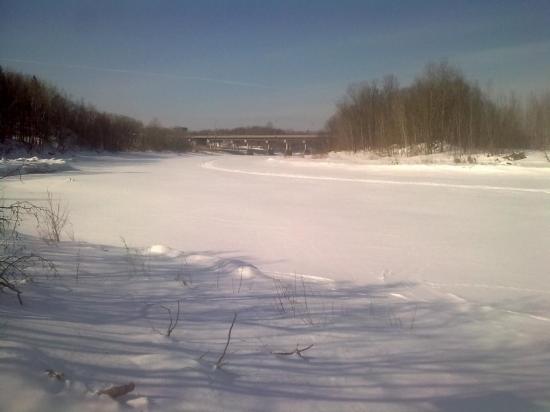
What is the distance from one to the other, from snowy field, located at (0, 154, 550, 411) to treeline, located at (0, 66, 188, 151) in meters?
37.6

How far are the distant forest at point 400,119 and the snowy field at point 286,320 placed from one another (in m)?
32.0

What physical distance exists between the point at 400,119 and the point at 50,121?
140ft

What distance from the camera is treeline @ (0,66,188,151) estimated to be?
37.3 meters

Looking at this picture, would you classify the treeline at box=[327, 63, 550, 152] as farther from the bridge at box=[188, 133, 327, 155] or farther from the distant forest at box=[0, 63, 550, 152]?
the bridge at box=[188, 133, 327, 155]

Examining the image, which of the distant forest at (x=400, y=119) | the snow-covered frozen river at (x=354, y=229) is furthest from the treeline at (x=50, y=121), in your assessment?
the snow-covered frozen river at (x=354, y=229)

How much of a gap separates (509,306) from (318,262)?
2.88 metres

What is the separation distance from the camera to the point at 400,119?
44812 mm

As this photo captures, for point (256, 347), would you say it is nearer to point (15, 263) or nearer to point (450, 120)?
point (15, 263)

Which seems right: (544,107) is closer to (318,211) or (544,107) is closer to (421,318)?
(318,211)

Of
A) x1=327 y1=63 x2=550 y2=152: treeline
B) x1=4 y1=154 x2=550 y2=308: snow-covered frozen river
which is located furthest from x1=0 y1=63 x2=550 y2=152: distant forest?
x1=4 y1=154 x2=550 y2=308: snow-covered frozen river

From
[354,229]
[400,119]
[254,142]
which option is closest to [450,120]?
[400,119]

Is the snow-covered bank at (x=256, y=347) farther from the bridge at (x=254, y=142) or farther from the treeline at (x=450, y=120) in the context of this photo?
the bridge at (x=254, y=142)

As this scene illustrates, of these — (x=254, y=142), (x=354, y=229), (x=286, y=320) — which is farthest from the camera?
(x=254, y=142)

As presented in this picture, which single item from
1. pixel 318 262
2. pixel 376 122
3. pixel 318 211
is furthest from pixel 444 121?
pixel 318 262
